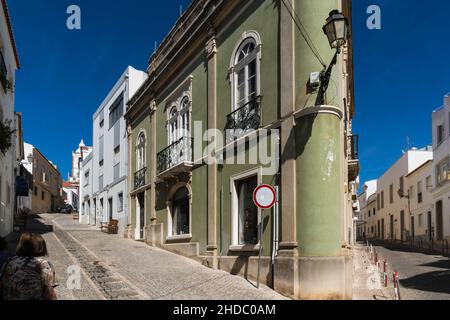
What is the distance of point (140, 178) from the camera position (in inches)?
775

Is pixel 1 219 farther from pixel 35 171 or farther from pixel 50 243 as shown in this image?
pixel 35 171

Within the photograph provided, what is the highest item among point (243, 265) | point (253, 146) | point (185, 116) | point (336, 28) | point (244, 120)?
point (336, 28)

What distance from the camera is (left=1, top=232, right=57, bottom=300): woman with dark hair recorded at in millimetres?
4688

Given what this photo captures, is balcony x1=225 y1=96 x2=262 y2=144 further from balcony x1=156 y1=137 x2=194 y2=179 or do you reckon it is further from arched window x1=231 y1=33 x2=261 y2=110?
balcony x1=156 y1=137 x2=194 y2=179

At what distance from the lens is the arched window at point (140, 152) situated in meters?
20.0

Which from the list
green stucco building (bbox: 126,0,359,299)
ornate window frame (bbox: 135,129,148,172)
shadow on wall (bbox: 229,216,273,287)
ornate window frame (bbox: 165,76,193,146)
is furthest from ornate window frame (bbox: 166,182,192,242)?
ornate window frame (bbox: 135,129,148,172)

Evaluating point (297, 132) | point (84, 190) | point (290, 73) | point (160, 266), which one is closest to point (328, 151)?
point (297, 132)

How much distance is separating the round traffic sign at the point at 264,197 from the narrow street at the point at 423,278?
440 centimetres

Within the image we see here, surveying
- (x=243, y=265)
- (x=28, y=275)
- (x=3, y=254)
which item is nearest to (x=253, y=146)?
(x=243, y=265)

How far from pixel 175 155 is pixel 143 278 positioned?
5.83 metres

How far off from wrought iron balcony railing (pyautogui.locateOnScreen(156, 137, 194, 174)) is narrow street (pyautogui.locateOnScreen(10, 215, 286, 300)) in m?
3.01

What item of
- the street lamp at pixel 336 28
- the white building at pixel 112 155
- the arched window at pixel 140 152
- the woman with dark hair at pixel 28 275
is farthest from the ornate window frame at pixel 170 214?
the woman with dark hair at pixel 28 275

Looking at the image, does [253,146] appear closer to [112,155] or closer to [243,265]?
[243,265]
